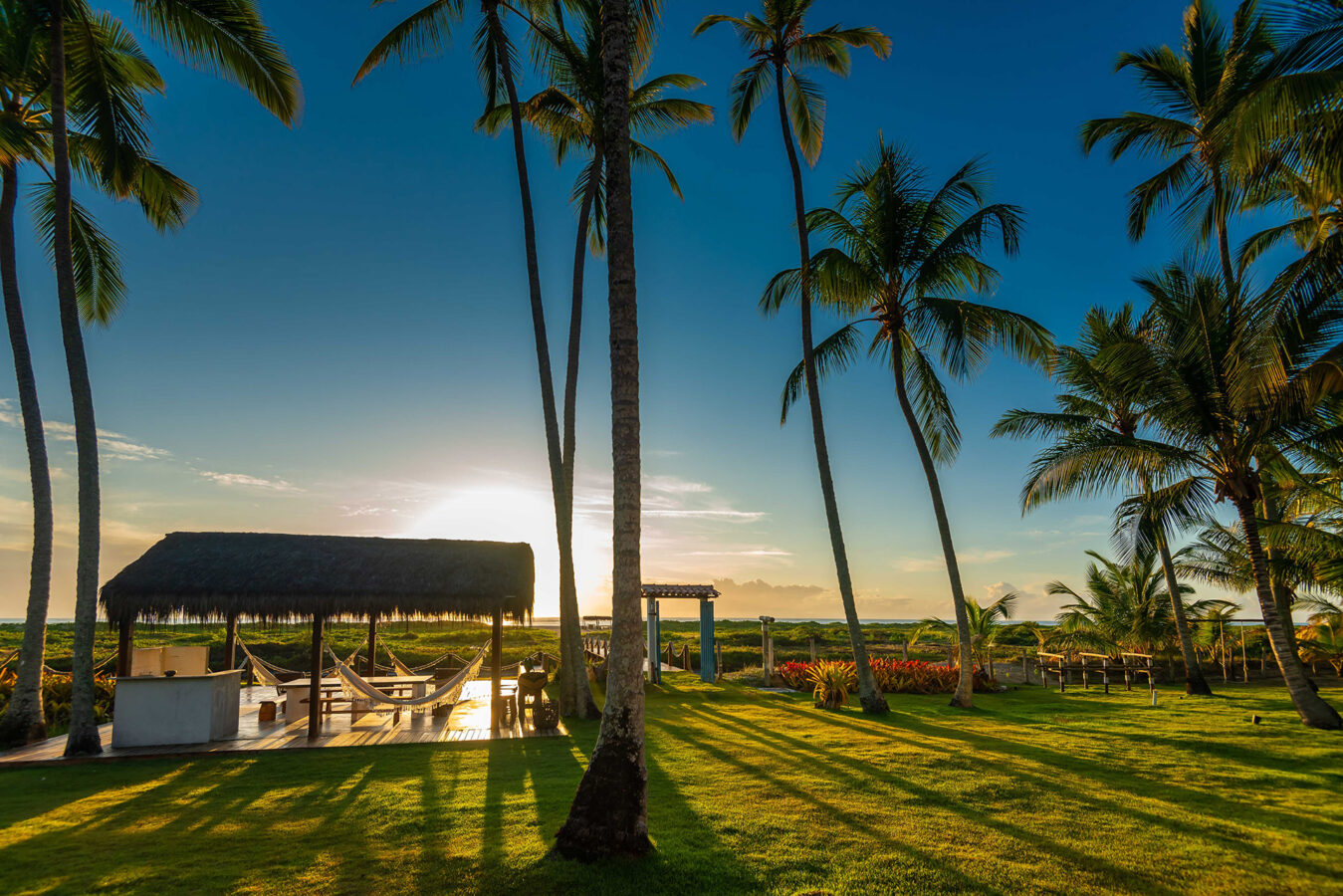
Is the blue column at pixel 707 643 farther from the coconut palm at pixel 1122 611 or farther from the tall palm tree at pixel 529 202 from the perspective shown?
the coconut palm at pixel 1122 611

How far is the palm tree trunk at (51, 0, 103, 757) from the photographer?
28.2ft

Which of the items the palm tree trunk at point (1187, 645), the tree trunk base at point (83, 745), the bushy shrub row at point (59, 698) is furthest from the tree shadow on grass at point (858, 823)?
the palm tree trunk at point (1187, 645)

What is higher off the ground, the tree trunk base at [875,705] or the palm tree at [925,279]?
the palm tree at [925,279]

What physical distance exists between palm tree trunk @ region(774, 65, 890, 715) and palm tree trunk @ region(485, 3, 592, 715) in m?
4.44

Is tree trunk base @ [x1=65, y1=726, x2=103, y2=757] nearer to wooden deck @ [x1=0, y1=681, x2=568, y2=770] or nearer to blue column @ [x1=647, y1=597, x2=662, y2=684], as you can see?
wooden deck @ [x1=0, y1=681, x2=568, y2=770]

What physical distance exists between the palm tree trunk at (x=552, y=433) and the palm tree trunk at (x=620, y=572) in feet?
20.3

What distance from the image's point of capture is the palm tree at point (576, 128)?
37.3 ft

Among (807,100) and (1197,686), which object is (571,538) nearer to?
(807,100)

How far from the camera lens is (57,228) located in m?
8.79

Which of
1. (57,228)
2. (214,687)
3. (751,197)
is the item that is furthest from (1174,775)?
(57,228)

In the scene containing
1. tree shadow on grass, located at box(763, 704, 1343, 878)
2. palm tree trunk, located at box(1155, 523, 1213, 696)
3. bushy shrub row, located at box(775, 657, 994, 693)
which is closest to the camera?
tree shadow on grass, located at box(763, 704, 1343, 878)

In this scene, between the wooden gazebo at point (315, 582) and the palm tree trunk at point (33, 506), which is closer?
the palm tree trunk at point (33, 506)

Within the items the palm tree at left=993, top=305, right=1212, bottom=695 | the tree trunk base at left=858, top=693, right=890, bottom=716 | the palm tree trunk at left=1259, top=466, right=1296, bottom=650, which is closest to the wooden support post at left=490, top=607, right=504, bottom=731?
the tree trunk base at left=858, top=693, right=890, bottom=716

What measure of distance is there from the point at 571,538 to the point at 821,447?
15.0 feet
